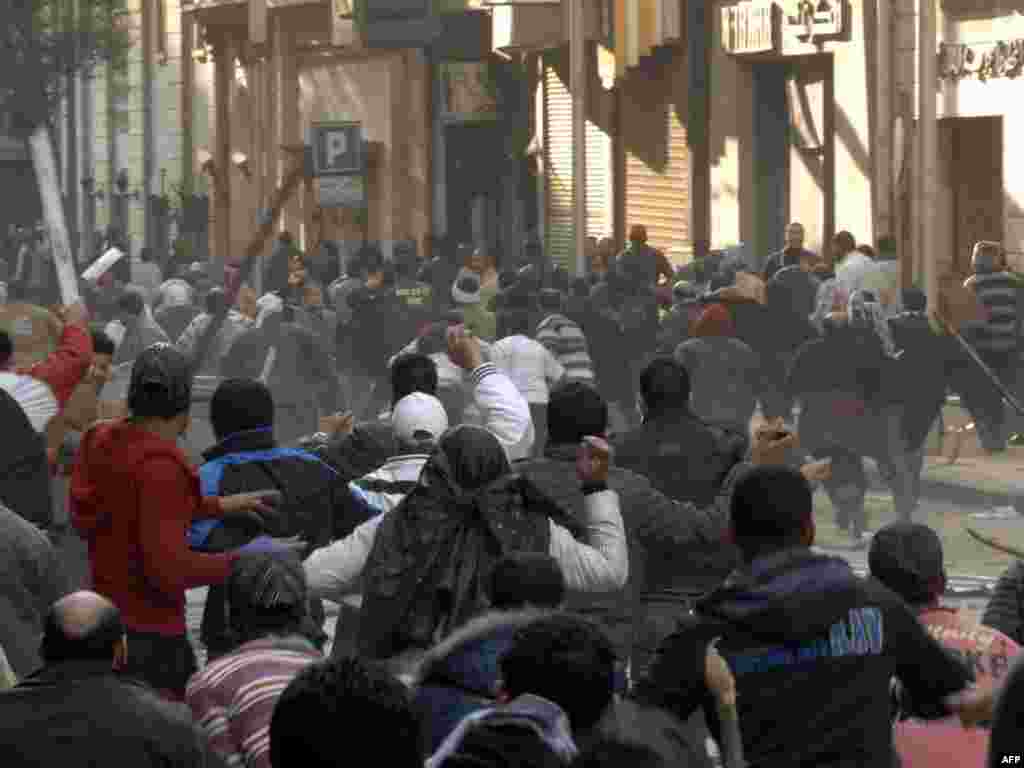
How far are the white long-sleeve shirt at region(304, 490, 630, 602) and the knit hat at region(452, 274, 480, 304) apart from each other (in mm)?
15170

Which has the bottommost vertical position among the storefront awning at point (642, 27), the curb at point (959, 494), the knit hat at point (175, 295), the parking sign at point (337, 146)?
the curb at point (959, 494)

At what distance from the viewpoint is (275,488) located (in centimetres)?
698


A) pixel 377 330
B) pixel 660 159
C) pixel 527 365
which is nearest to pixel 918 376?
pixel 527 365

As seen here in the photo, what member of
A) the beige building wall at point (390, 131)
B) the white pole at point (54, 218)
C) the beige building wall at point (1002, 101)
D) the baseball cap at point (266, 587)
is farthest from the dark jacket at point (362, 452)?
the beige building wall at point (390, 131)

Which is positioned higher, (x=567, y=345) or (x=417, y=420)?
(x=417, y=420)

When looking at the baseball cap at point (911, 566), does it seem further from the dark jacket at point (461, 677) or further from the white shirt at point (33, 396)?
the white shirt at point (33, 396)

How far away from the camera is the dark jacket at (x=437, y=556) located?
246 inches

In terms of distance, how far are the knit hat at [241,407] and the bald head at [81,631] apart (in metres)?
2.30

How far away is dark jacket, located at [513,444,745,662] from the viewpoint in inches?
270

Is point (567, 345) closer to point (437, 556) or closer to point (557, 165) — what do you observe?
point (437, 556)

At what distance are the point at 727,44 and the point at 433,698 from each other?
27386 millimetres

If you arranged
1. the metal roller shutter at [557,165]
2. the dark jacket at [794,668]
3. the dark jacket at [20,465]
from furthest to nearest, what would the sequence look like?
the metal roller shutter at [557,165] → the dark jacket at [20,465] → the dark jacket at [794,668]

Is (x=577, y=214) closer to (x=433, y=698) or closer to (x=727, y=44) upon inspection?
(x=727, y=44)

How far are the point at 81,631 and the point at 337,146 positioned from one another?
1794cm
